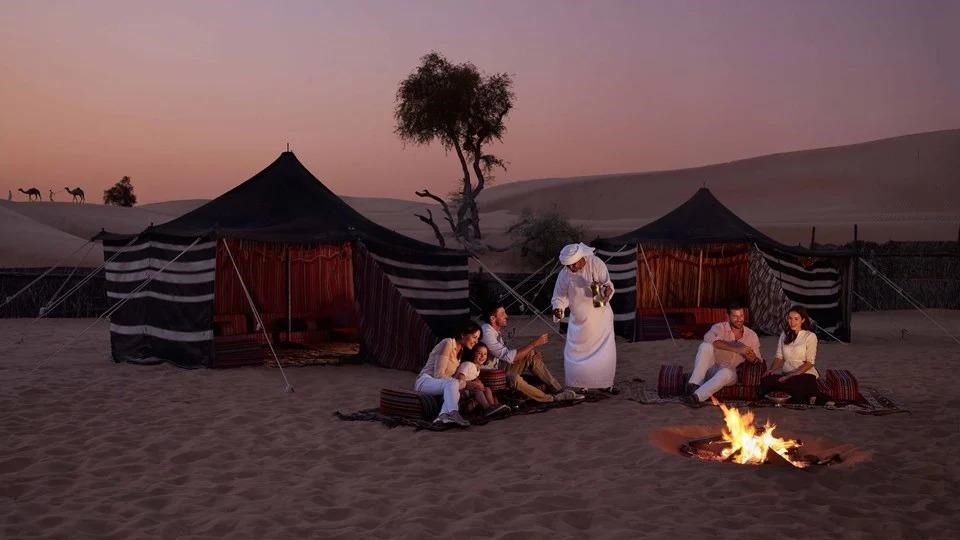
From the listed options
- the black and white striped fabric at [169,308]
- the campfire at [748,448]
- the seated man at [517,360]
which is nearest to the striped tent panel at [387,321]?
the black and white striped fabric at [169,308]

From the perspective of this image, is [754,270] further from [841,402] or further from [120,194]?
[120,194]

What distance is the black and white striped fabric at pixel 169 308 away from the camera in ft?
30.0

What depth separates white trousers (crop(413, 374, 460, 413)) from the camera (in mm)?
6395

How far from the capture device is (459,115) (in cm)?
2761

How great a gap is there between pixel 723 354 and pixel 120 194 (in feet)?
200

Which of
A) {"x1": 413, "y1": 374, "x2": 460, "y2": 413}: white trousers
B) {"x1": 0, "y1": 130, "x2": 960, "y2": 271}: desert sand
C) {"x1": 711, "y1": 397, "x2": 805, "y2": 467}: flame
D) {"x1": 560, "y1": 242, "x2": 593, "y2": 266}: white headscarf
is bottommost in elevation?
{"x1": 711, "y1": 397, "x2": 805, "y2": 467}: flame

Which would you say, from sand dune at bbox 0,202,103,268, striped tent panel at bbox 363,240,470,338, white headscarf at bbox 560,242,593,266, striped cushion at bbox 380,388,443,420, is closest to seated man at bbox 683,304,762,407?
white headscarf at bbox 560,242,593,266

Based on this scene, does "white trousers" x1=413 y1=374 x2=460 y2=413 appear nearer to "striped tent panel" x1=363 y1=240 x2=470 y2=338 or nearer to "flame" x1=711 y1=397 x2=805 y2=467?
"flame" x1=711 y1=397 x2=805 y2=467

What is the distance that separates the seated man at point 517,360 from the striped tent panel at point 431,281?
243 cm

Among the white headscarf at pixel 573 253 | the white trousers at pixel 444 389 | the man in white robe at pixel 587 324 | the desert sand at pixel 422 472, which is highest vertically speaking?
the white headscarf at pixel 573 253

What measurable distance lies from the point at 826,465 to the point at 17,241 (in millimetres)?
32204

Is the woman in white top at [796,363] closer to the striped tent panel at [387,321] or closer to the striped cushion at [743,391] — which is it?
the striped cushion at [743,391]

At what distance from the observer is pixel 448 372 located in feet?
21.6

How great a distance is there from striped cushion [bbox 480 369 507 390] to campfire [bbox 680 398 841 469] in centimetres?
184
